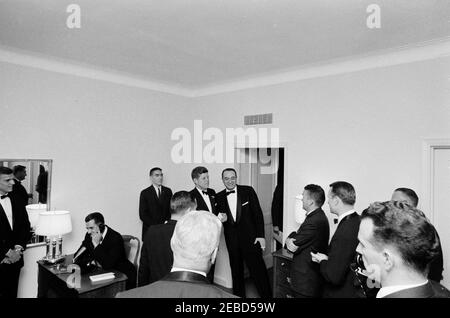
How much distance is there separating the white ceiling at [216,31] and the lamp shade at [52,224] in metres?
2.14

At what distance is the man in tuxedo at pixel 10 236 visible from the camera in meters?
3.52

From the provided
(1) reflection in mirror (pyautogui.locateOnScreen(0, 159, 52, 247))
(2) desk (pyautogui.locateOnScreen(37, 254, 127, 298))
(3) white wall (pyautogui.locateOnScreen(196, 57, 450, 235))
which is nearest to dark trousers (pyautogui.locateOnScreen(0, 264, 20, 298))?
(2) desk (pyautogui.locateOnScreen(37, 254, 127, 298))

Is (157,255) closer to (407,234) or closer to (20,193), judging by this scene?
(407,234)

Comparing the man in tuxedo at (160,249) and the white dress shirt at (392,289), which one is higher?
the white dress shirt at (392,289)

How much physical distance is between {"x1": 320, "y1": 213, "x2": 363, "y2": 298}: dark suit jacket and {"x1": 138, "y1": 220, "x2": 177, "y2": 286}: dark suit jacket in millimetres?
1375

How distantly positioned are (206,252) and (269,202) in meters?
4.71

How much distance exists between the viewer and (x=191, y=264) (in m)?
1.46

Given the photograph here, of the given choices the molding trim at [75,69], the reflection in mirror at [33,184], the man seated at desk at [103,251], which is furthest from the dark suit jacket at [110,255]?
the molding trim at [75,69]

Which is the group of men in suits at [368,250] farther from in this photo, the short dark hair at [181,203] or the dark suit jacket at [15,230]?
the dark suit jacket at [15,230]

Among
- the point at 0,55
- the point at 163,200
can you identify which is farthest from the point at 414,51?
the point at 0,55

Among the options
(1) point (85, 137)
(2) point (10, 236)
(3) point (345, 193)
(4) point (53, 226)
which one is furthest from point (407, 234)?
(1) point (85, 137)

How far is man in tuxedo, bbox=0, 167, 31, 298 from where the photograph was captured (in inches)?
138

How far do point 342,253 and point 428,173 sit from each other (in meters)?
1.75
